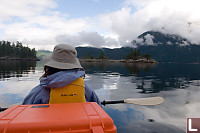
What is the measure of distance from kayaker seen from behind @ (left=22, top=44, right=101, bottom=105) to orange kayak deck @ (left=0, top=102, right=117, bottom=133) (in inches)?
21.0

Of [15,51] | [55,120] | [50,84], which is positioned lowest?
[55,120]

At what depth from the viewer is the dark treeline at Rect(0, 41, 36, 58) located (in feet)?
529

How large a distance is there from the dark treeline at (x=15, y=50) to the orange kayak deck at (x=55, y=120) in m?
192

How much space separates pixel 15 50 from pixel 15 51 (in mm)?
1517

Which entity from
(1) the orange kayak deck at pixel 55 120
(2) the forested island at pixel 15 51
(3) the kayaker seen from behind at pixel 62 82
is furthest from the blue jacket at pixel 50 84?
(2) the forested island at pixel 15 51

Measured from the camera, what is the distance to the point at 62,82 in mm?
2775

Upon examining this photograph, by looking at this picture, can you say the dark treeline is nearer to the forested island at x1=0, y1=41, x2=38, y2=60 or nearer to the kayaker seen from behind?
the forested island at x1=0, y1=41, x2=38, y2=60

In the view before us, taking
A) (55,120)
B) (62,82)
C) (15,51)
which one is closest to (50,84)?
(62,82)

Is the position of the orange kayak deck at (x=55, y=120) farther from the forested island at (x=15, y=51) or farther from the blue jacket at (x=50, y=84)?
the forested island at (x=15, y=51)

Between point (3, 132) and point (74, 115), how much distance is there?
0.90 meters

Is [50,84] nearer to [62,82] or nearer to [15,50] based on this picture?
[62,82]

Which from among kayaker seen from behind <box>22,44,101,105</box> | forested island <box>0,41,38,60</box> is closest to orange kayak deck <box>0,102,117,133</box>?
kayaker seen from behind <box>22,44,101,105</box>

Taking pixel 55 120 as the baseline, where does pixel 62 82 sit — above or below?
above

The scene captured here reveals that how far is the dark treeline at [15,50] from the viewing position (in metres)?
161
